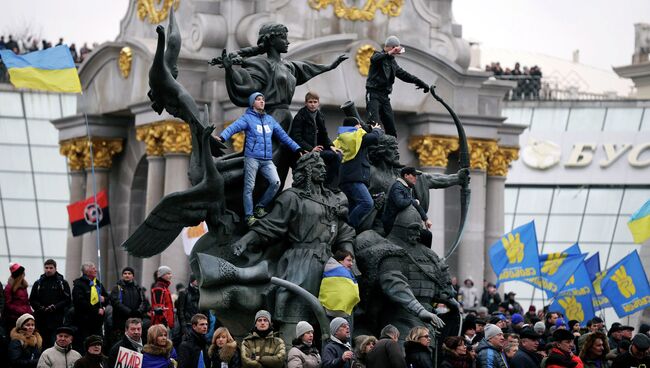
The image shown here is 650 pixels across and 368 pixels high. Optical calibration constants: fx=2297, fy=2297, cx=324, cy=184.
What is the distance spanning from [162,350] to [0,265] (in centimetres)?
3927

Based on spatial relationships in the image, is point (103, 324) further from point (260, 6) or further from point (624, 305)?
point (260, 6)

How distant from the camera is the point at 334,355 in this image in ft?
90.1

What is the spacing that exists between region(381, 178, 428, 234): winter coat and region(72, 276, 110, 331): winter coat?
16.5ft

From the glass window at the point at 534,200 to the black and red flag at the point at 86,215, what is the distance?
24012mm

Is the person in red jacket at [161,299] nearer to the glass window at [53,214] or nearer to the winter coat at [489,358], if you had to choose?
the winter coat at [489,358]

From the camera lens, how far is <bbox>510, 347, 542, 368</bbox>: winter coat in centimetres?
2827

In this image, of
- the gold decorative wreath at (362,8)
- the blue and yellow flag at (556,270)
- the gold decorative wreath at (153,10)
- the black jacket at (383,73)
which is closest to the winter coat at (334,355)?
the black jacket at (383,73)

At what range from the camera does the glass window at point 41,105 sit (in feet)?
223

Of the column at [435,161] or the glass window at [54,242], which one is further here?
the glass window at [54,242]

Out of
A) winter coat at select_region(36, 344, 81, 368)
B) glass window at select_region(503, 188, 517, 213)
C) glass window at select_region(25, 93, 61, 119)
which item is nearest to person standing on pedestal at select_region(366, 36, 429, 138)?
winter coat at select_region(36, 344, 81, 368)

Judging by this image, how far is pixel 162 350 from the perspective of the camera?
27500 millimetres

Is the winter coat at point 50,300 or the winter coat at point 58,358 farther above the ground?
the winter coat at point 58,358

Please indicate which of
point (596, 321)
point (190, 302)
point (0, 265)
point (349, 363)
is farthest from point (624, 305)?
point (0, 265)

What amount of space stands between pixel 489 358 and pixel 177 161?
23.7 meters
